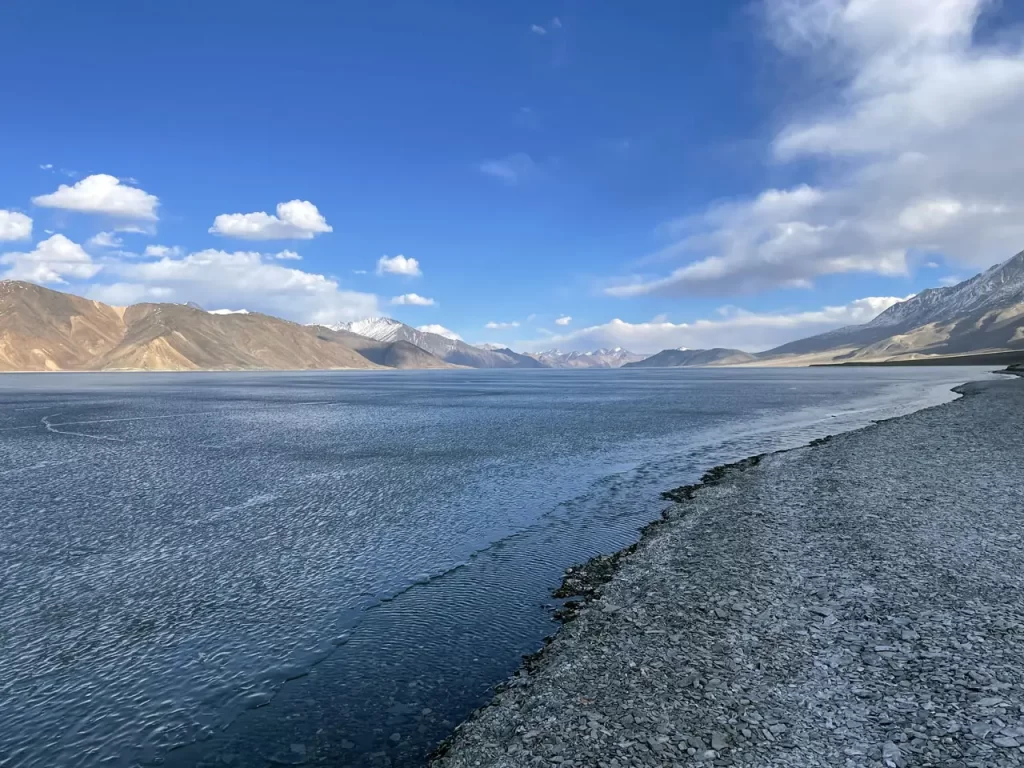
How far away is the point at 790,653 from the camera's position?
12727mm

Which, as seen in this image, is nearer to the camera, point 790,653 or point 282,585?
point 790,653

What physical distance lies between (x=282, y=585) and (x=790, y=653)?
15.5 metres

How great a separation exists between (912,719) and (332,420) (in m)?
72.6

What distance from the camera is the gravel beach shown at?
9.79 meters

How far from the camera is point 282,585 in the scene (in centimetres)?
1928

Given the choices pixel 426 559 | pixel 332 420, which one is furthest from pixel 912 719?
pixel 332 420

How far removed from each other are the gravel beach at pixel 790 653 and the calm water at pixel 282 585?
2058 millimetres

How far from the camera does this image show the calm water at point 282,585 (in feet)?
39.5

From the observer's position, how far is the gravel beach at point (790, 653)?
9789 mm

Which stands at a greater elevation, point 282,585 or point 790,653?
point 790,653

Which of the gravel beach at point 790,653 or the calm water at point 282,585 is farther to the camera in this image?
the calm water at point 282,585

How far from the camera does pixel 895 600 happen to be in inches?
596

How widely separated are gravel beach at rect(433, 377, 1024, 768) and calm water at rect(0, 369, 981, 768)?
6.75 ft

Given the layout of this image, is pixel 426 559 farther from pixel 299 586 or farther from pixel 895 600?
pixel 895 600
